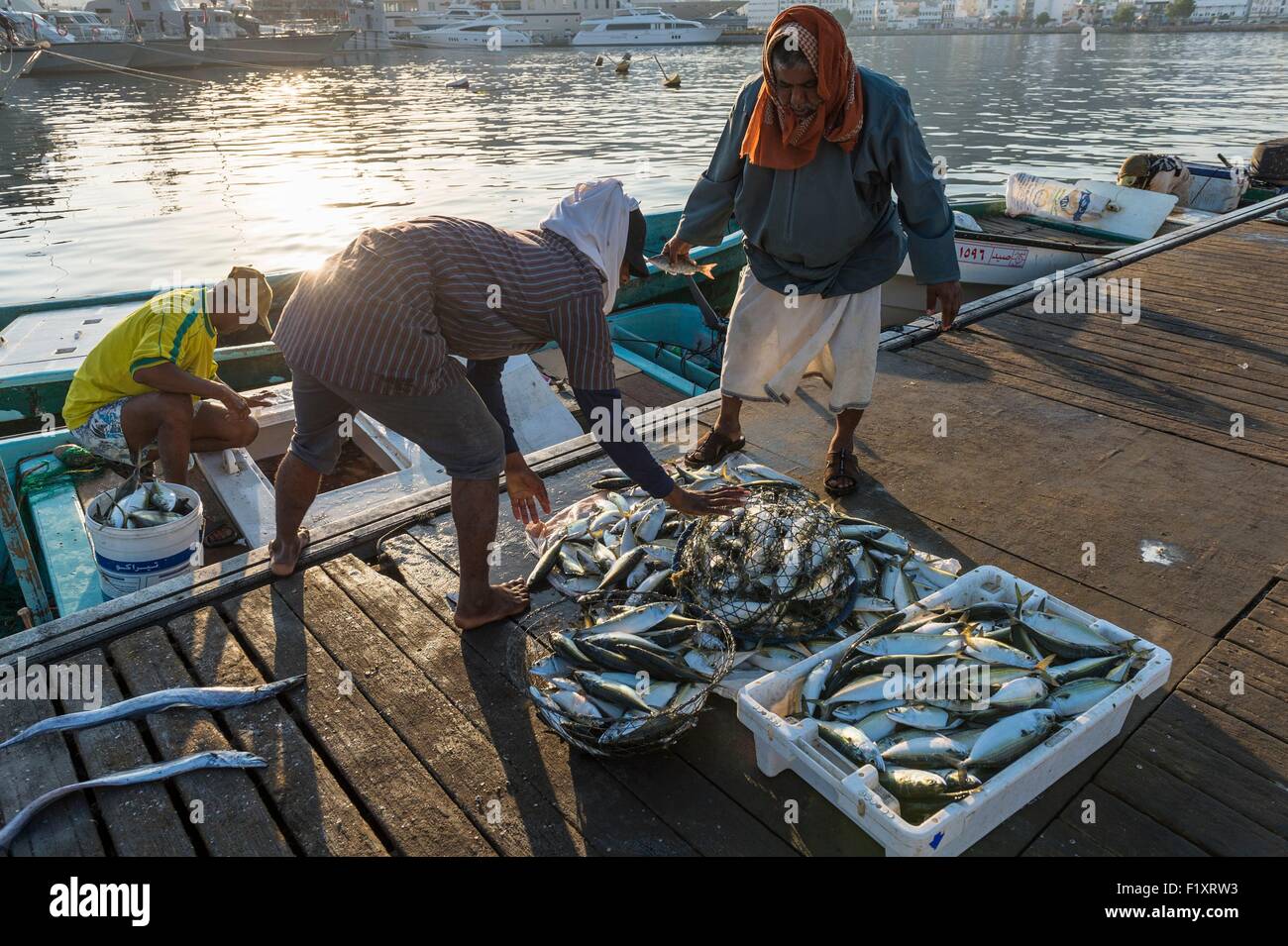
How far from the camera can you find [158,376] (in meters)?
5.34

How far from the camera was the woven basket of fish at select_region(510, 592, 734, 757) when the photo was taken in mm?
2881

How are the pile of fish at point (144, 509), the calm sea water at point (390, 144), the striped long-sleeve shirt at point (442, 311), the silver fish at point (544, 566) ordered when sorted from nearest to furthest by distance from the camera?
the striped long-sleeve shirt at point (442, 311), the silver fish at point (544, 566), the pile of fish at point (144, 509), the calm sea water at point (390, 144)

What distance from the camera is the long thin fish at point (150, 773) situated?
277 cm

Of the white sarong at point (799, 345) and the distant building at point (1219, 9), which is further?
the distant building at point (1219, 9)

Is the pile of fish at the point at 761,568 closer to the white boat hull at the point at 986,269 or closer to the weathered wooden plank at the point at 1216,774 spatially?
the weathered wooden plank at the point at 1216,774

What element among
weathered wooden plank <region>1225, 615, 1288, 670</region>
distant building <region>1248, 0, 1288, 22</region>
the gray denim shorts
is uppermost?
distant building <region>1248, 0, 1288, 22</region>

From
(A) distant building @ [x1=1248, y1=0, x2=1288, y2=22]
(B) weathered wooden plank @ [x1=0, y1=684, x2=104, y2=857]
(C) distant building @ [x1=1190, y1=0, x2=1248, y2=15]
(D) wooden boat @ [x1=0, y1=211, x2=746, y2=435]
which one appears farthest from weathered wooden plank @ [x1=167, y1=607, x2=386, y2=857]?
(C) distant building @ [x1=1190, y1=0, x2=1248, y2=15]

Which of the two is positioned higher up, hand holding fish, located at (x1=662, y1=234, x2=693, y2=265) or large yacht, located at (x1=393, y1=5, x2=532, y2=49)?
large yacht, located at (x1=393, y1=5, x2=532, y2=49)

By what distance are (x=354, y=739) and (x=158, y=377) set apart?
133 inches

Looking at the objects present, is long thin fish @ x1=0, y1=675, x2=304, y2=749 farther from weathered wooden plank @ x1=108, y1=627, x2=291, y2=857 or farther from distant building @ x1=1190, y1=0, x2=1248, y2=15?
distant building @ x1=1190, y1=0, x2=1248, y2=15

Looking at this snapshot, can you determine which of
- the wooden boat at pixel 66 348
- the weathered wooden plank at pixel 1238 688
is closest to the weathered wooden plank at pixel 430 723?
the weathered wooden plank at pixel 1238 688

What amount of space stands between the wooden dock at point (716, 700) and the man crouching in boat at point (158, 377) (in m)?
1.93

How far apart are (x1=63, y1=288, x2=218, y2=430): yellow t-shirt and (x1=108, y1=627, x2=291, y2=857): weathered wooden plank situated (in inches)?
97.1
